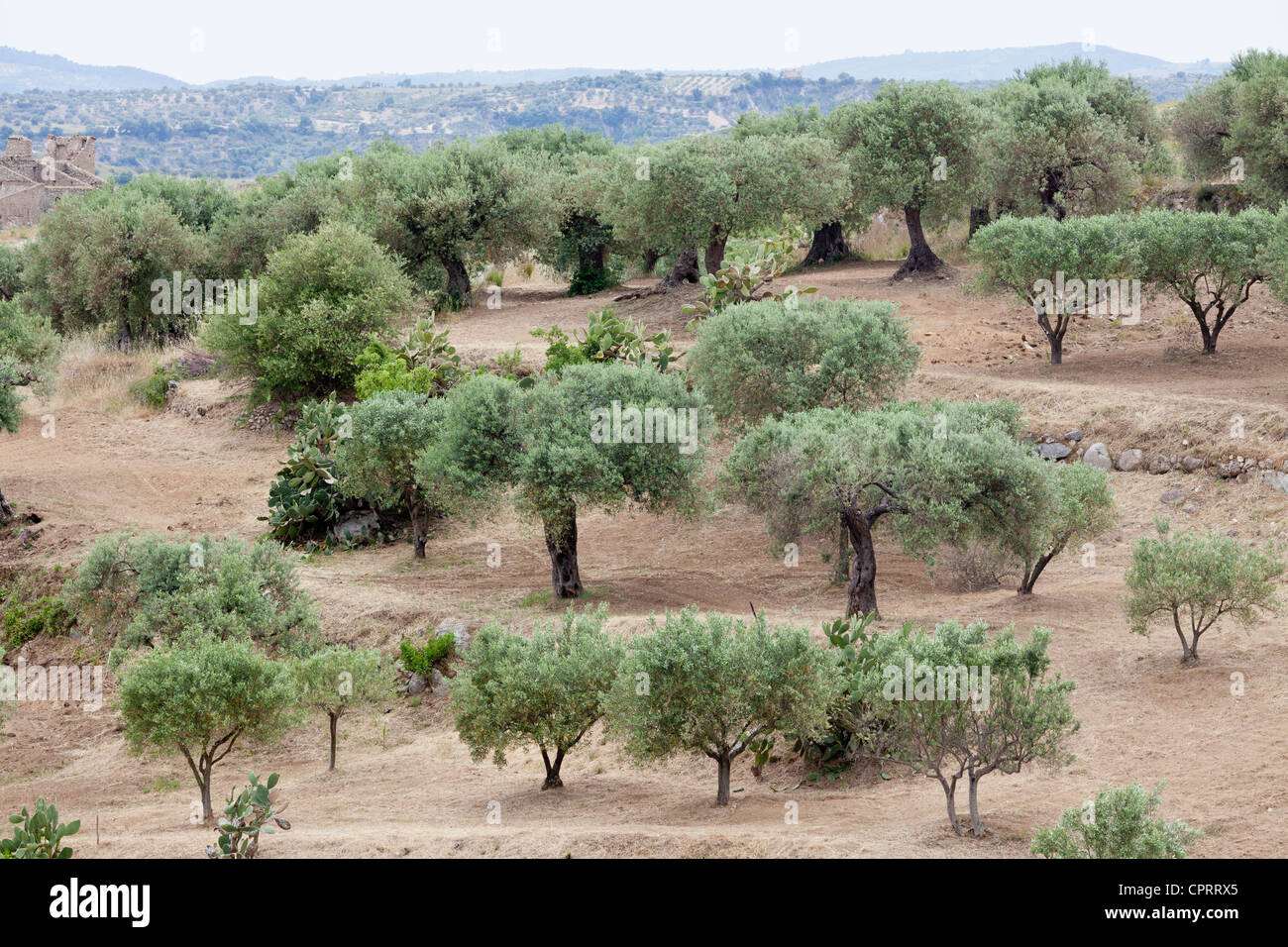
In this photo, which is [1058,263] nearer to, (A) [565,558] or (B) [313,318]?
(A) [565,558]

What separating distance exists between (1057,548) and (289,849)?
41.5 feet

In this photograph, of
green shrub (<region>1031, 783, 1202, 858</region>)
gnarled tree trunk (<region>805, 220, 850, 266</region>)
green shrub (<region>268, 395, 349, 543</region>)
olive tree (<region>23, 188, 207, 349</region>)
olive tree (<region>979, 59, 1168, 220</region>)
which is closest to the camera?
green shrub (<region>1031, 783, 1202, 858</region>)

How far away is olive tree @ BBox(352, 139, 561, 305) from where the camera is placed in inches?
1670

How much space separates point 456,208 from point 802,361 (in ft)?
67.3

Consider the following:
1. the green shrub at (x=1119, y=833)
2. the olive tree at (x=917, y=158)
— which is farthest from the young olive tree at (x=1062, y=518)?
the olive tree at (x=917, y=158)

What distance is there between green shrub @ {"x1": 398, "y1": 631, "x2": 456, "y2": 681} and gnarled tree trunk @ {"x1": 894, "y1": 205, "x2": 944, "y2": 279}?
2395 centimetres

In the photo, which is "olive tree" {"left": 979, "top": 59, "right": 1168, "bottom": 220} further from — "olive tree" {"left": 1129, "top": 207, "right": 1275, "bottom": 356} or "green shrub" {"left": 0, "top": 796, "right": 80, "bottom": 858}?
"green shrub" {"left": 0, "top": 796, "right": 80, "bottom": 858}

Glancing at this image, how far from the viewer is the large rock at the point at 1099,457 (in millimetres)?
25359

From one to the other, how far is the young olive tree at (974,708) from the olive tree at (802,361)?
11268mm

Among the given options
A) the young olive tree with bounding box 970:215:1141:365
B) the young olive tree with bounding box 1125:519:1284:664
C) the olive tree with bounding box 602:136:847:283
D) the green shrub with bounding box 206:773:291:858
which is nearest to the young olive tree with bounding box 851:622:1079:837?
the young olive tree with bounding box 1125:519:1284:664

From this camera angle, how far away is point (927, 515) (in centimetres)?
1831

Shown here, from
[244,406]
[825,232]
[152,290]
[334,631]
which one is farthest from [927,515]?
[152,290]

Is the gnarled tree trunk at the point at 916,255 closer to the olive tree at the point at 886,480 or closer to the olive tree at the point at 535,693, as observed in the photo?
the olive tree at the point at 886,480

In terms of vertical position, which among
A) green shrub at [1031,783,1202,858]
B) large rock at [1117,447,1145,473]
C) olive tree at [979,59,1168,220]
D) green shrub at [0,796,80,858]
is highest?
olive tree at [979,59,1168,220]
